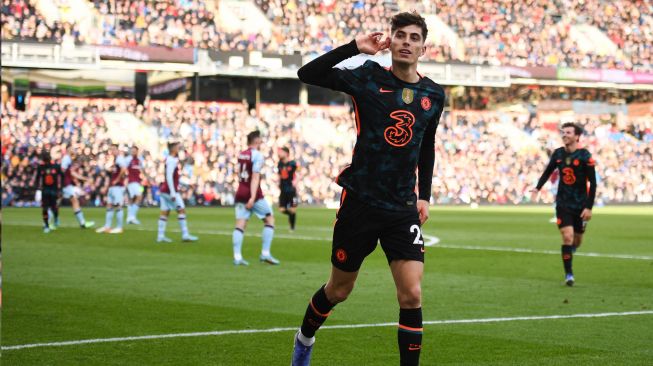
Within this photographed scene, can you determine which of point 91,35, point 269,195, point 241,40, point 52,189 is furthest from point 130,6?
point 52,189

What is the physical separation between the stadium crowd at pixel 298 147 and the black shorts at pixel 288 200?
19.9 metres

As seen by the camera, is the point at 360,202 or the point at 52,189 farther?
the point at 52,189

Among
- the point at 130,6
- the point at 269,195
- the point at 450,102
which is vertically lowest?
the point at 269,195

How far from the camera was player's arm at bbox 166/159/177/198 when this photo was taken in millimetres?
23625

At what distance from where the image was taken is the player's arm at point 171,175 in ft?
77.5

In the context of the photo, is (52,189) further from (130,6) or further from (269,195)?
(130,6)

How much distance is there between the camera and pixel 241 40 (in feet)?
180

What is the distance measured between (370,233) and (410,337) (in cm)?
73

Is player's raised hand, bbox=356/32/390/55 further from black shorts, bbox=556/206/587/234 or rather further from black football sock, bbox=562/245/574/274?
black shorts, bbox=556/206/587/234

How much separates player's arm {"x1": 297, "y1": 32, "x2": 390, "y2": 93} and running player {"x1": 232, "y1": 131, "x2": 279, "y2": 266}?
35.0ft

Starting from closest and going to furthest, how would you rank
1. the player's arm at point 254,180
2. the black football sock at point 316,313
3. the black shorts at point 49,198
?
Answer: the black football sock at point 316,313 → the player's arm at point 254,180 → the black shorts at point 49,198

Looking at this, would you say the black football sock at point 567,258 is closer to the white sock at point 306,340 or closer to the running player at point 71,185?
the white sock at point 306,340

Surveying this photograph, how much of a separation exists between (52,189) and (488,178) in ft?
111

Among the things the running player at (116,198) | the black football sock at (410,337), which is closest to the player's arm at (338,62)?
the black football sock at (410,337)
